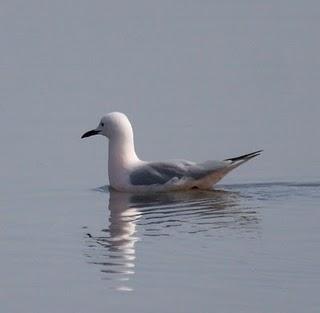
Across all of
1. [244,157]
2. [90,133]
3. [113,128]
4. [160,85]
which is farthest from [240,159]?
[160,85]

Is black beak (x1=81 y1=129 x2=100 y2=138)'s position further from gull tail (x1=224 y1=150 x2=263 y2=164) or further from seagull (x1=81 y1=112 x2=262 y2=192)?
gull tail (x1=224 y1=150 x2=263 y2=164)

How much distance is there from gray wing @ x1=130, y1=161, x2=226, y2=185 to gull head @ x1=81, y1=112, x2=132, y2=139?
737 mm

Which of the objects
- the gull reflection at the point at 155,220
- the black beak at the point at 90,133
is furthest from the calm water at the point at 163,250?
the black beak at the point at 90,133

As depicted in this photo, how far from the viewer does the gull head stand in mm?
15453

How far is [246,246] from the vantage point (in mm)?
11430

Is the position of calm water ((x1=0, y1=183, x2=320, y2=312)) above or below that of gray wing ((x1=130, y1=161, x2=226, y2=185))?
below

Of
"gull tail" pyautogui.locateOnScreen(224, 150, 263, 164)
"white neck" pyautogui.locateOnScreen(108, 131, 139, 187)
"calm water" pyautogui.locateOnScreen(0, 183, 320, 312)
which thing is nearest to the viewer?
"calm water" pyautogui.locateOnScreen(0, 183, 320, 312)

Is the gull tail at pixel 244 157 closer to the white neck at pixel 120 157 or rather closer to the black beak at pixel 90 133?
the white neck at pixel 120 157

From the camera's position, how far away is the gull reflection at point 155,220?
11.1 meters

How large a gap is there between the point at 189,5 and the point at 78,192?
1303 centimetres

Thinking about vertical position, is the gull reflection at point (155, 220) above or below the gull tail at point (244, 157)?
below

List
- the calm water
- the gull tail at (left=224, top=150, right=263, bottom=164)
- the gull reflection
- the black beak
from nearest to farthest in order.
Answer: the calm water, the gull reflection, the gull tail at (left=224, top=150, right=263, bottom=164), the black beak

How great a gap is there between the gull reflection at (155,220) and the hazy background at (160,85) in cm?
79

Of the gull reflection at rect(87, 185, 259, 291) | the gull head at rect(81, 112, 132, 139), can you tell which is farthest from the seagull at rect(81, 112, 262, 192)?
the gull head at rect(81, 112, 132, 139)
